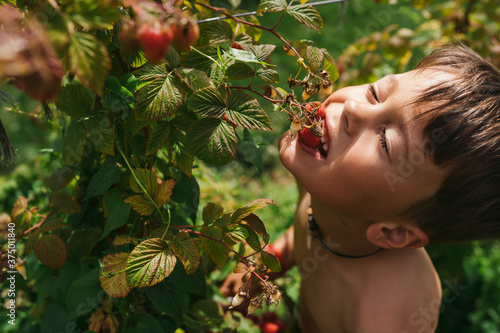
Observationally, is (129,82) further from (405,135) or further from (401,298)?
(401,298)

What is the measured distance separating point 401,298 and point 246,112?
66 centimetres

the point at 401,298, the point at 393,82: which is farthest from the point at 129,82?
the point at 401,298

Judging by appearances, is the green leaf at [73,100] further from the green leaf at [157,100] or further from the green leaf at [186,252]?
the green leaf at [186,252]

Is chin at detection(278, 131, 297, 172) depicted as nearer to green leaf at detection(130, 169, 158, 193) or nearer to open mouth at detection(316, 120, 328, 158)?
open mouth at detection(316, 120, 328, 158)

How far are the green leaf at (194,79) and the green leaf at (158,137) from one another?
98 millimetres

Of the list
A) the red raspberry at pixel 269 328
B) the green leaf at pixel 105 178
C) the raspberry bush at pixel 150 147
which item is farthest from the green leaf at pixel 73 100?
the red raspberry at pixel 269 328

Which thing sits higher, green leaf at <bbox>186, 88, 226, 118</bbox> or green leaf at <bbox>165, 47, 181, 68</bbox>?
green leaf at <bbox>165, 47, 181, 68</bbox>

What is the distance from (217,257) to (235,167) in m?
1.69

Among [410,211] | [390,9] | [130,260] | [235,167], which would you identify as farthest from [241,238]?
[390,9]

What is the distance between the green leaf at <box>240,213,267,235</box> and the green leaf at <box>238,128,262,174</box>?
10cm

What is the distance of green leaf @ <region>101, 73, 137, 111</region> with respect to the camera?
0.67 meters

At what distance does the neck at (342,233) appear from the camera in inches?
39.7

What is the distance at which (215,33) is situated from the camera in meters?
0.74

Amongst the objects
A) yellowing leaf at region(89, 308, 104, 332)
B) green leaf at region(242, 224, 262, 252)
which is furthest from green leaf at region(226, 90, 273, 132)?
yellowing leaf at region(89, 308, 104, 332)
